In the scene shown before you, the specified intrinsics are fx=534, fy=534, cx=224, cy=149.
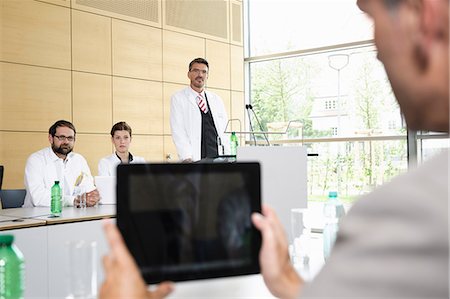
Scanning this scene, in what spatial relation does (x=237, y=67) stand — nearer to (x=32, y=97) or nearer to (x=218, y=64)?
(x=218, y=64)

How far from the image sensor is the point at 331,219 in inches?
83.7

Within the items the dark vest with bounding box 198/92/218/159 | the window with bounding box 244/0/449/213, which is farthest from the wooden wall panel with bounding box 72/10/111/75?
the window with bounding box 244/0/449/213

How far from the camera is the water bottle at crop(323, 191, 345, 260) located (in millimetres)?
2068

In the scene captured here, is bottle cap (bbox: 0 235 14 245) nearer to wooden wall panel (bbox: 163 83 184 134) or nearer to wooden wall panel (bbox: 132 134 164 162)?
→ wooden wall panel (bbox: 132 134 164 162)

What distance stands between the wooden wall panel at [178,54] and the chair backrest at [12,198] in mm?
2979

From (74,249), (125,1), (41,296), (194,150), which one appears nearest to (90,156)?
(194,150)

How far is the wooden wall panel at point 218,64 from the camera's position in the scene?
7.61m

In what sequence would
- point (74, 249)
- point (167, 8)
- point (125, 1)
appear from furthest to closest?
point (167, 8), point (125, 1), point (74, 249)

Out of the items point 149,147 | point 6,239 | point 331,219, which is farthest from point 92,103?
point 6,239

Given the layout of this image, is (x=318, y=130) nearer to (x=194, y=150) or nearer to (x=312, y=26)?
(x=312, y=26)

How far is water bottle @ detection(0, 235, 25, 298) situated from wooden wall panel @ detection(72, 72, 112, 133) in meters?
4.72

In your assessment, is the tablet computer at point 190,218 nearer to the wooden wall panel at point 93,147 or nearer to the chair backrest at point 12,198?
the chair backrest at point 12,198

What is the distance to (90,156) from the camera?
6.09m

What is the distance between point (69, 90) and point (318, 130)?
3366mm
